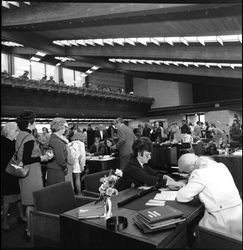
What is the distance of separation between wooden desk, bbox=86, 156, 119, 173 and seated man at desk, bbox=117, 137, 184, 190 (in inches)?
121

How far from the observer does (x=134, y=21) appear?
5629 mm

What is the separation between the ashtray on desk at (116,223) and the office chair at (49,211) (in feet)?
2.02

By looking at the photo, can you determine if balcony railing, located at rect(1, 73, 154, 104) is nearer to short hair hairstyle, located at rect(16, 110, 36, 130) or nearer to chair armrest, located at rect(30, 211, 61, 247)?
short hair hairstyle, located at rect(16, 110, 36, 130)

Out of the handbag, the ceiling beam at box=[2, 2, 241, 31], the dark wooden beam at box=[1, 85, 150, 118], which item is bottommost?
the handbag

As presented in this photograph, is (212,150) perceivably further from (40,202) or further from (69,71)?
(69,71)

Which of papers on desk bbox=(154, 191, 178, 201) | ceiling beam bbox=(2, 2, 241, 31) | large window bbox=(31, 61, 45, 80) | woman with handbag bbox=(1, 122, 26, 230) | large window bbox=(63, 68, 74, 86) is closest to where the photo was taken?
woman with handbag bbox=(1, 122, 26, 230)

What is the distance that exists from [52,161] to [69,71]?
12822 millimetres

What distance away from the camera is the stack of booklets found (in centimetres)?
145

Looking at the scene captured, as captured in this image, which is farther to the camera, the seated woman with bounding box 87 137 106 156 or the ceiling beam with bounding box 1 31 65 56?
the ceiling beam with bounding box 1 31 65 56

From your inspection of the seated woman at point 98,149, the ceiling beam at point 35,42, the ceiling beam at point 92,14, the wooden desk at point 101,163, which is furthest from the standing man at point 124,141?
the ceiling beam at point 35,42

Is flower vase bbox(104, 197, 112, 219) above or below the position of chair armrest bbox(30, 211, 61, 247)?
above

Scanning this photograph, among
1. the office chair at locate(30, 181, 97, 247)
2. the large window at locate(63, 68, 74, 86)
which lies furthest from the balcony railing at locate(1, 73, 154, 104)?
the office chair at locate(30, 181, 97, 247)

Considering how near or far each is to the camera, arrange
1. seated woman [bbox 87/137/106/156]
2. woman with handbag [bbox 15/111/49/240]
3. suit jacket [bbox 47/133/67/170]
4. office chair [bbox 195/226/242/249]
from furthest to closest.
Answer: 1. seated woman [bbox 87/137/106/156]
2. suit jacket [bbox 47/133/67/170]
3. woman with handbag [bbox 15/111/49/240]
4. office chair [bbox 195/226/242/249]

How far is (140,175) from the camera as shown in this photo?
2.52 meters
